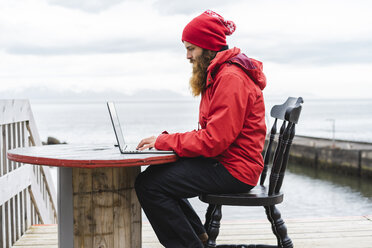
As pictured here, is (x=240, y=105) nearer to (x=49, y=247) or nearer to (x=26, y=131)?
(x=49, y=247)

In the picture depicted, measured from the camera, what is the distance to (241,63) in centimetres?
234

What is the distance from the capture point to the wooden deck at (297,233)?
3322 millimetres

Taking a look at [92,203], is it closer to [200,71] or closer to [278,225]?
[200,71]

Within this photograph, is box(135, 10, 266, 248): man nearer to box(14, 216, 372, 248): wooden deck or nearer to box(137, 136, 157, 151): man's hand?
box(137, 136, 157, 151): man's hand

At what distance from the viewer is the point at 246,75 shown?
7.68 ft

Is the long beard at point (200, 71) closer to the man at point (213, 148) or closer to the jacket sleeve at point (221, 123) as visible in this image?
the man at point (213, 148)

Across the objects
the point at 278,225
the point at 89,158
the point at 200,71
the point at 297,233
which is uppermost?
the point at 200,71

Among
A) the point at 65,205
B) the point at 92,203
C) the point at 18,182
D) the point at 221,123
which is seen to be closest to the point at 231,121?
the point at 221,123

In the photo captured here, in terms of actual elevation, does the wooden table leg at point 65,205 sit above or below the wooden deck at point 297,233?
above

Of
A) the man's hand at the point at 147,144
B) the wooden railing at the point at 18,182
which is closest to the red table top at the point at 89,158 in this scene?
the man's hand at the point at 147,144

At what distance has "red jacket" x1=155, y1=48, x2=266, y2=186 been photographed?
2229 millimetres

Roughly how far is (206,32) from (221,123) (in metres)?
0.54

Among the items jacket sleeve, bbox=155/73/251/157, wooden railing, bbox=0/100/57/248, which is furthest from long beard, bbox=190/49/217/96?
wooden railing, bbox=0/100/57/248

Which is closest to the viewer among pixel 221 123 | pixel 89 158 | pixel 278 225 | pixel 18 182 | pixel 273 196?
pixel 89 158
